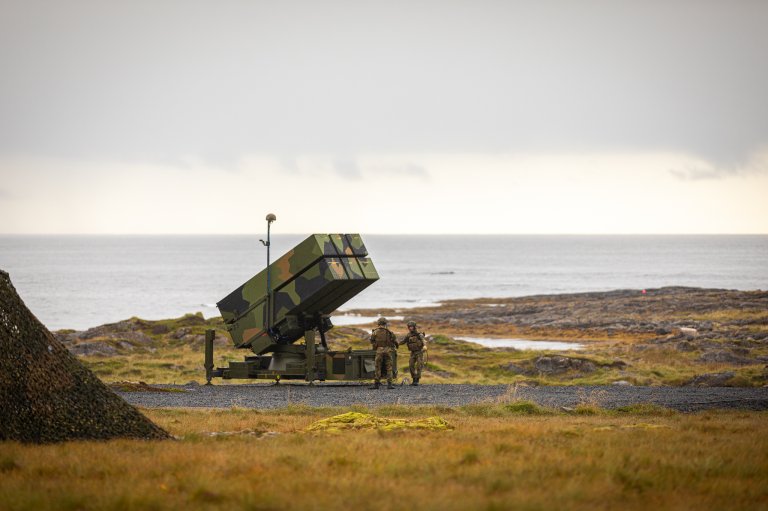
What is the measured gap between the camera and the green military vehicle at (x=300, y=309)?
2600 centimetres

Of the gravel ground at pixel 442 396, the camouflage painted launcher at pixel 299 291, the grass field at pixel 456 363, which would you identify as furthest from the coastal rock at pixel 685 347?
the camouflage painted launcher at pixel 299 291

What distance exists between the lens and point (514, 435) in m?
15.2

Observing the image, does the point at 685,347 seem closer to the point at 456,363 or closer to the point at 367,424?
the point at 456,363

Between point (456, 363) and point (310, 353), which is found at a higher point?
point (310, 353)

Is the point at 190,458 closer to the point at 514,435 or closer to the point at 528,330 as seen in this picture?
the point at 514,435

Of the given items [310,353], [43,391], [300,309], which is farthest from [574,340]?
[43,391]

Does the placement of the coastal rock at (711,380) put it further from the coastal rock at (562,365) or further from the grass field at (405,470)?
the grass field at (405,470)

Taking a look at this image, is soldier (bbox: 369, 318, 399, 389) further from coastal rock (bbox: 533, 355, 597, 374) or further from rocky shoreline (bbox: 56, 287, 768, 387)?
coastal rock (bbox: 533, 355, 597, 374)

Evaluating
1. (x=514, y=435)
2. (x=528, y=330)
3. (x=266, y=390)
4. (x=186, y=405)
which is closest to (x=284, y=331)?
(x=266, y=390)

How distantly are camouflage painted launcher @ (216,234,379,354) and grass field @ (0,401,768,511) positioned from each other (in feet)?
32.1

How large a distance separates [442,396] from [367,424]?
786 centimetres

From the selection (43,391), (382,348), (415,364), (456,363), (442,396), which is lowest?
(456,363)

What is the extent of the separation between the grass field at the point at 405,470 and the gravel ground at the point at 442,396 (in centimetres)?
615

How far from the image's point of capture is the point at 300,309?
2683 centimetres
